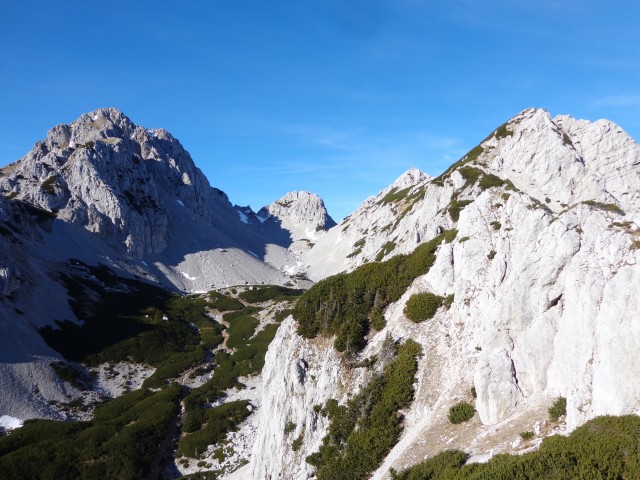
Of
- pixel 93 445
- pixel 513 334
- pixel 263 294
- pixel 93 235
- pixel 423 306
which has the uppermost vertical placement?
pixel 93 235

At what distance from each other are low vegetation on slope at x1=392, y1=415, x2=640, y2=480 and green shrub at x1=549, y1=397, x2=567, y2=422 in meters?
1.98

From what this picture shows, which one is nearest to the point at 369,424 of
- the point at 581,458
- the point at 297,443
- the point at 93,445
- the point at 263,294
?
the point at 297,443

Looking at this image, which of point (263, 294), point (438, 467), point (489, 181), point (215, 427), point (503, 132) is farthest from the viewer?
point (263, 294)

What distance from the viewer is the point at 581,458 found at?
545 inches

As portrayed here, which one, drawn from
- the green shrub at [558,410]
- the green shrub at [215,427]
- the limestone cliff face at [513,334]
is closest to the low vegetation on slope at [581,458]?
the limestone cliff face at [513,334]

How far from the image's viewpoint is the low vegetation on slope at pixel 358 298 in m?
30.6

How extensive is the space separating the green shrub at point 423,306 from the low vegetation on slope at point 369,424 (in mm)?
2008

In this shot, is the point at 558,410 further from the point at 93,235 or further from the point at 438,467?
the point at 93,235

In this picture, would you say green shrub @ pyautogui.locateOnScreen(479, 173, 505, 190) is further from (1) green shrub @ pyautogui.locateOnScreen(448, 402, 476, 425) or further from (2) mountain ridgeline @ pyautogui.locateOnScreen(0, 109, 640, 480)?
(1) green shrub @ pyautogui.locateOnScreen(448, 402, 476, 425)

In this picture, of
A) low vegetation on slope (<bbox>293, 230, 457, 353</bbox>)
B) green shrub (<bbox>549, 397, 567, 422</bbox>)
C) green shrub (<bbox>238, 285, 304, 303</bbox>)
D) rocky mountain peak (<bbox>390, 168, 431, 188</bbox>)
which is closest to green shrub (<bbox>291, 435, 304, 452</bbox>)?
low vegetation on slope (<bbox>293, 230, 457, 353</bbox>)

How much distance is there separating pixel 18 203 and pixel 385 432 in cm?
11121

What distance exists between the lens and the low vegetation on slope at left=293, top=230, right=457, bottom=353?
101ft

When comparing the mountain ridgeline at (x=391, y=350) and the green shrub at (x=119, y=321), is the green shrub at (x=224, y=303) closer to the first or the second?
the mountain ridgeline at (x=391, y=350)

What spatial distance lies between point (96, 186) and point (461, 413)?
143085 millimetres
